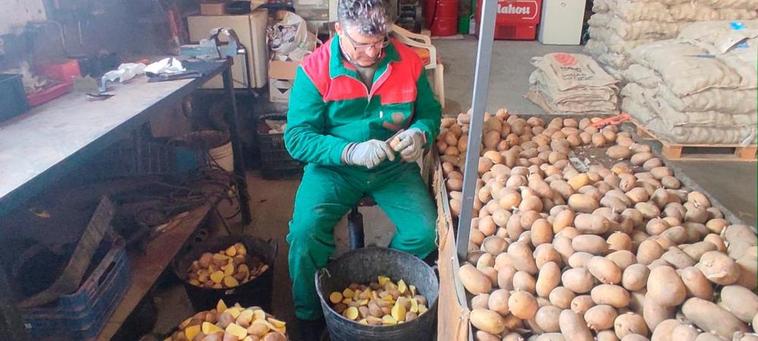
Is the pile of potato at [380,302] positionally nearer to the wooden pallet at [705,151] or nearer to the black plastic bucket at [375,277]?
the black plastic bucket at [375,277]

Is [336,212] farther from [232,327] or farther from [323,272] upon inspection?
[232,327]

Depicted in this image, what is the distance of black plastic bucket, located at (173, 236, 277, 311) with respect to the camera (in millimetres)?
1980

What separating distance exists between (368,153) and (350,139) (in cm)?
22

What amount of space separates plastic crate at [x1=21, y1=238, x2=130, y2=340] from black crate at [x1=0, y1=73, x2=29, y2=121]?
1.87ft

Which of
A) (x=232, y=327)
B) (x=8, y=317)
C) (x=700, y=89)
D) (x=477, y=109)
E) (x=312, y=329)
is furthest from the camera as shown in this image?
(x=700, y=89)

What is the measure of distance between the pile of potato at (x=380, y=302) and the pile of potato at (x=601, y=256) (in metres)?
0.39

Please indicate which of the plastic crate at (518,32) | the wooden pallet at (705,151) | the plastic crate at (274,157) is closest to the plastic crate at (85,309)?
the plastic crate at (274,157)

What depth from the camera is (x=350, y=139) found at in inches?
79.6

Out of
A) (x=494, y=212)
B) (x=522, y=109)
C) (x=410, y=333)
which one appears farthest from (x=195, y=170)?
(x=522, y=109)

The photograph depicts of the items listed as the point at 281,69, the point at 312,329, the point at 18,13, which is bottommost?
the point at 312,329

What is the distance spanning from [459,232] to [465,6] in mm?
6094

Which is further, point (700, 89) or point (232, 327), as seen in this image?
point (700, 89)

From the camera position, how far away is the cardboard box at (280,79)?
345 cm

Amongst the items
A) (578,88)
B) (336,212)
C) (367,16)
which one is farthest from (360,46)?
(578,88)
